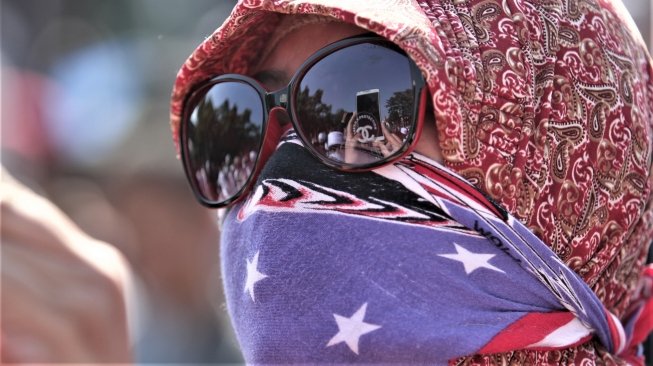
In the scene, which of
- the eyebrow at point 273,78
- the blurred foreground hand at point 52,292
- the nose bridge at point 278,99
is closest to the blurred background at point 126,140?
the blurred foreground hand at point 52,292

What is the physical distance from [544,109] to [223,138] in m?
0.80

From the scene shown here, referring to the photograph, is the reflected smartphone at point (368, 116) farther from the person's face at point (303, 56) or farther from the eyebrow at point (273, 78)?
the eyebrow at point (273, 78)

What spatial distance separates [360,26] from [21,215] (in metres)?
1.15

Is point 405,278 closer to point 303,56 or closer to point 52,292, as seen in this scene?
point 303,56

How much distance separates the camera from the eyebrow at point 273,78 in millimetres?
1798

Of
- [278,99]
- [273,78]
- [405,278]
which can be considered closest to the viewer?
[405,278]

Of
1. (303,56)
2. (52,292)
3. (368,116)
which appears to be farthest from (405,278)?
(52,292)

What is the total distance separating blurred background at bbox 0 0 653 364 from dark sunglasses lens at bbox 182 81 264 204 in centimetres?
155

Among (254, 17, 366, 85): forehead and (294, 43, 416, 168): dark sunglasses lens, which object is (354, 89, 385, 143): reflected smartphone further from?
(254, 17, 366, 85): forehead

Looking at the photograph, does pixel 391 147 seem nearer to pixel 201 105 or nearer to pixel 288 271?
pixel 288 271

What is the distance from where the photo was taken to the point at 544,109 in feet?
5.19

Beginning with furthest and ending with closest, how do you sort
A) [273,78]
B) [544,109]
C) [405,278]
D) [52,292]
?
[52,292]
[273,78]
[544,109]
[405,278]

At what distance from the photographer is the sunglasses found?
4.96 ft

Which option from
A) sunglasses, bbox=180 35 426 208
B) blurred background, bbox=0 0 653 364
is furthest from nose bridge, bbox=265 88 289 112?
blurred background, bbox=0 0 653 364
